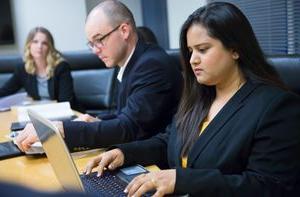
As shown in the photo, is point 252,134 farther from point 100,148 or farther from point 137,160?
point 100,148

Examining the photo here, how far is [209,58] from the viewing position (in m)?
1.26

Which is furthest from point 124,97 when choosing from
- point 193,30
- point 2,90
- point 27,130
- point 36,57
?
point 2,90

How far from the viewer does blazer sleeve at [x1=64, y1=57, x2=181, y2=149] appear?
1.57 meters

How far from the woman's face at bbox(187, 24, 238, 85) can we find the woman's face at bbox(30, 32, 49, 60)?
7.59 feet

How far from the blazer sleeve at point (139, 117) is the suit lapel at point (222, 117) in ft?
1.46

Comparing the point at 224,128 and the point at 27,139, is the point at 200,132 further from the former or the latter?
the point at 27,139

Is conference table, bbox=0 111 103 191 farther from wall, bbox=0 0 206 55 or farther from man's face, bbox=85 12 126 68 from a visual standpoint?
wall, bbox=0 0 206 55

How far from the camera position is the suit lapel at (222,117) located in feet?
3.98

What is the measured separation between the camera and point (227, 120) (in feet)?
3.96

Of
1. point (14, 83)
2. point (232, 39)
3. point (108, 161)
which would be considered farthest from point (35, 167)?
point (14, 83)

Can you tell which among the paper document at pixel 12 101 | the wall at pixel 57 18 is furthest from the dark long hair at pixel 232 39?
the wall at pixel 57 18

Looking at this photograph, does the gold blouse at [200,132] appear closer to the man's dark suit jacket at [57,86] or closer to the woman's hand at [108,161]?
the woman's hand at [108,161]

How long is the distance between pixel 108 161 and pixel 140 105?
385mm

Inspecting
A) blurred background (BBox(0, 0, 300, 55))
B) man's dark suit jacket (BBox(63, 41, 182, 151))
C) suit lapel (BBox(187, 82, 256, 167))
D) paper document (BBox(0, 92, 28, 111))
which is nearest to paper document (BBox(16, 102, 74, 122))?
man's dark suit jacket (BBox(63, 41, 182, 151))
